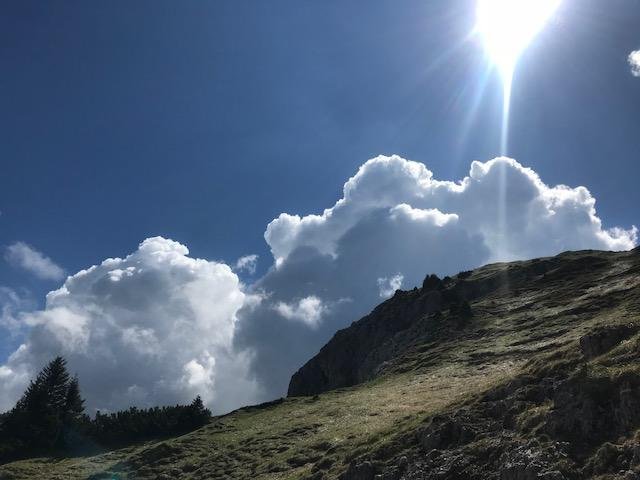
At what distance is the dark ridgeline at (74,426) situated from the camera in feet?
236

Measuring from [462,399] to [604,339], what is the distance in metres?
8.22

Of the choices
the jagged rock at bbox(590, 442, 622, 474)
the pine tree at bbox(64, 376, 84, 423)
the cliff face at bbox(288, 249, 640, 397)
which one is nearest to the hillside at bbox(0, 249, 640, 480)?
the jagged rock at bbox(590, 442, 622, 474)

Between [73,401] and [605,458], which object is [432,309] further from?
[605,458]

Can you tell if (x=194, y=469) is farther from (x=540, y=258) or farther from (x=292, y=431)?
(x=540, y=258)

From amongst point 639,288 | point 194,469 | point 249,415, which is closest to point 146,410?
point 249,415

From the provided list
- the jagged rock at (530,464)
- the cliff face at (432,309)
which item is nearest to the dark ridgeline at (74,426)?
the cliff face at (432,309)

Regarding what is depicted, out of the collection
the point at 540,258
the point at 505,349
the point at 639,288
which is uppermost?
the point at 540,258

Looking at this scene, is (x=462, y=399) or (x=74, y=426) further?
(x=74, y=426)


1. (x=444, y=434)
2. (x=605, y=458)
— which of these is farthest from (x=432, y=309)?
(x=605, y=458)

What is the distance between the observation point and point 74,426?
77.9 m

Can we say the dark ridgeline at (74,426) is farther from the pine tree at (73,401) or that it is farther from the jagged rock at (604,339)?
the jagged rock at (604,339)

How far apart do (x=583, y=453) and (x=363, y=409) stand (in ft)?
124

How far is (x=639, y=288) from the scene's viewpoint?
70.8 m

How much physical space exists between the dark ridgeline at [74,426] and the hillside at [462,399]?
588 centimetres
